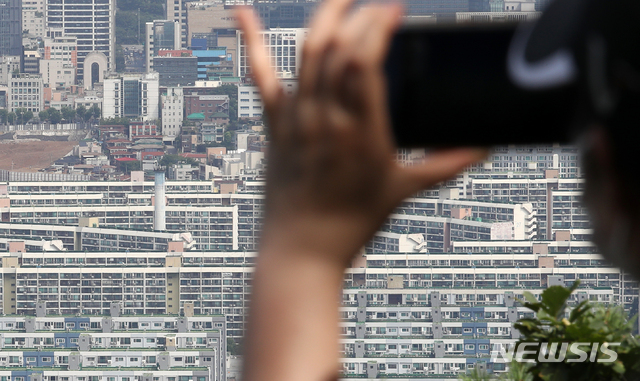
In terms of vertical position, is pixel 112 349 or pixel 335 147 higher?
pixel 335 147

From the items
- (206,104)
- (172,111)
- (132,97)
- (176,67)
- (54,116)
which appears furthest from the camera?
(176,67)

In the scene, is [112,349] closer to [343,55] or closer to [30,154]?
→ [30,154]

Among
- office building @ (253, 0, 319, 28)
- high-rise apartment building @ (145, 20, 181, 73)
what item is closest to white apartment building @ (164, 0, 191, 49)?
high-rise apartment building @ (145, 20, 181, 73)

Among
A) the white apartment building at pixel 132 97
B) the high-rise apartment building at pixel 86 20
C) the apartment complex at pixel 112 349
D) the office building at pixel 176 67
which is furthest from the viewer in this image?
the high-rise apartment building at pixel 86 20

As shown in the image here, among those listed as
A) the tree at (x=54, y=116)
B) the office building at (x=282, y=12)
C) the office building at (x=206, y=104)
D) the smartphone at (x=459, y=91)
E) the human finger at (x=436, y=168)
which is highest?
the office building at (x=282, y=12)

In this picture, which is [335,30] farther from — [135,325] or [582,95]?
[135,325]

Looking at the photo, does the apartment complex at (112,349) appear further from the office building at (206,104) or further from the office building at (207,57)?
the office building at (207,57)

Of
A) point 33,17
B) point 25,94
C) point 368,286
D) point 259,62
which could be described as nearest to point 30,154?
point 25,94

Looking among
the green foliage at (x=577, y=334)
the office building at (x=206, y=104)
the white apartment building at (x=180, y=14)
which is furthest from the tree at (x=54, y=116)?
the green foliage at (x=577, y=334)
